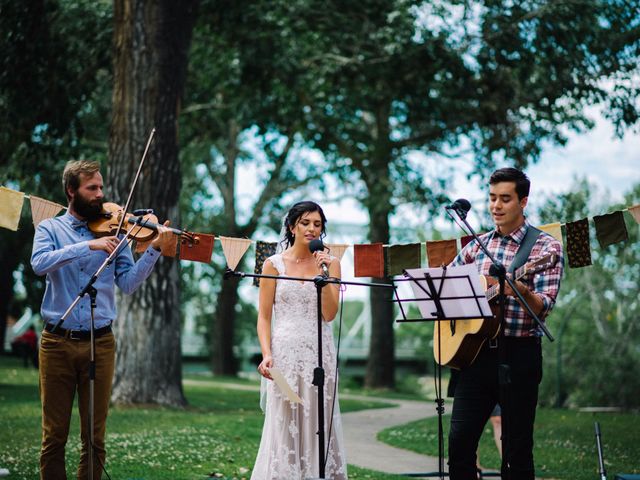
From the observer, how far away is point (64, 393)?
565 centimetres

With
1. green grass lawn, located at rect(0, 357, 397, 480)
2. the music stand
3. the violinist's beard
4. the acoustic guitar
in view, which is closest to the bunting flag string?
the violinist's beard

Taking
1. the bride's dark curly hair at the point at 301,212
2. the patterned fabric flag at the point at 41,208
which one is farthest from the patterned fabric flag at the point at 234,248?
the bride's dark curly hair at the point at 301,212


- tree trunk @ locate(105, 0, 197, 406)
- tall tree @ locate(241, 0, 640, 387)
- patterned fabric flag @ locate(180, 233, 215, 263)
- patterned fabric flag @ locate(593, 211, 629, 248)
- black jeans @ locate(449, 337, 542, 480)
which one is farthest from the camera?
tall tree @ locate(241, 0, 640, 387)

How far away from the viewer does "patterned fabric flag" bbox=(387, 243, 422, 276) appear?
9.02 meters

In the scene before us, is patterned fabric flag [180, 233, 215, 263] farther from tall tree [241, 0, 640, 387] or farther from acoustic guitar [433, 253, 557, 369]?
tall tree [241, 0, 640, 387]

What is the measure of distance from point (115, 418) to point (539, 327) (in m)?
7.99

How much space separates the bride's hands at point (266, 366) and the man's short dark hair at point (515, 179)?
6.60ft

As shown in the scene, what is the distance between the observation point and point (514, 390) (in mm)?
5332

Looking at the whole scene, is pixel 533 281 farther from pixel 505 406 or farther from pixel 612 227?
pixel 612 227

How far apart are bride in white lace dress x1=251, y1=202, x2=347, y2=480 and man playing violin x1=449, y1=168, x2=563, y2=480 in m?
1.02

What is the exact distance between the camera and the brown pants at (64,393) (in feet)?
18.4

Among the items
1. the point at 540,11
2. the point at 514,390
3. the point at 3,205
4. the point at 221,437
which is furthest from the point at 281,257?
the point at 540,11

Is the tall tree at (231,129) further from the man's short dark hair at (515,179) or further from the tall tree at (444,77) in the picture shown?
the man's short dark hair at (515,179)

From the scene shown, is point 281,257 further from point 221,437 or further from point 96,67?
point 96,67
